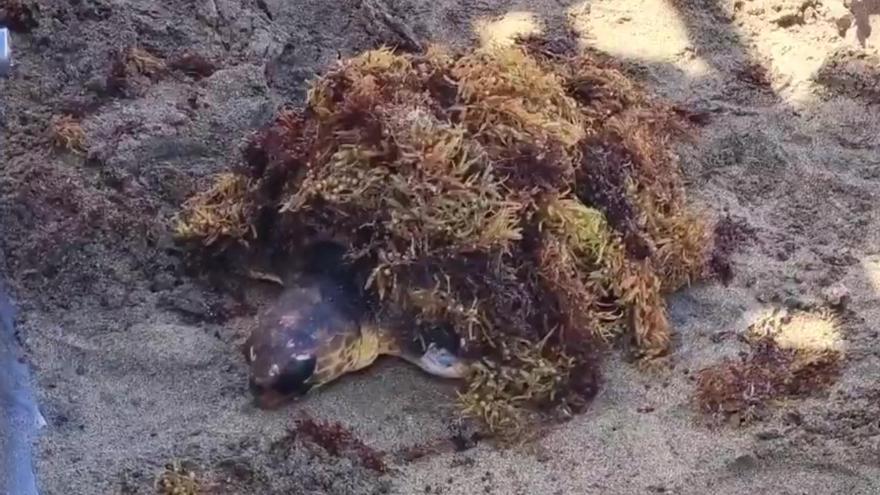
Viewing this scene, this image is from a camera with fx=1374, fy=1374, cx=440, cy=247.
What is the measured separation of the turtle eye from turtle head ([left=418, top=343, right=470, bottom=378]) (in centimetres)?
29

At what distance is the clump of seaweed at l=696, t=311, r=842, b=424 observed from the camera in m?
3.35

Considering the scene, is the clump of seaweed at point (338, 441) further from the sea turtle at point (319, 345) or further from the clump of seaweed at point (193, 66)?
the clump of seaweed at point (193, 66)

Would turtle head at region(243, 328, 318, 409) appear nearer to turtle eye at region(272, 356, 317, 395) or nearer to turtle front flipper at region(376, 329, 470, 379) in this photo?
turtle eye at region(272, 356, 317, 395)

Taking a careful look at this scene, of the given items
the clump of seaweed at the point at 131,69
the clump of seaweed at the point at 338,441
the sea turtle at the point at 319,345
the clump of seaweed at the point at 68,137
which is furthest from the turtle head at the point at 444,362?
the clump of seaweed at the point at 131,69

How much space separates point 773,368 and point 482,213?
2.73ft

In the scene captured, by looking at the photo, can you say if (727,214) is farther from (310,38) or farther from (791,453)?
(310,38)

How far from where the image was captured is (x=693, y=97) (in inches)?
183

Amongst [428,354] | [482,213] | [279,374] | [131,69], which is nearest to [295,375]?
→ [279,374]

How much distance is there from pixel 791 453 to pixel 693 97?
175cm

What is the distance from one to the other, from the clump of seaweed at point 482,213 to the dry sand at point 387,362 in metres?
0.13

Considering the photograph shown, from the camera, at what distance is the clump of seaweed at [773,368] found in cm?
335

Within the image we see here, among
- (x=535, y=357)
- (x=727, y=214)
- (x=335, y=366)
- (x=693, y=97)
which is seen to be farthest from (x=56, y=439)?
(x=693, y=97)

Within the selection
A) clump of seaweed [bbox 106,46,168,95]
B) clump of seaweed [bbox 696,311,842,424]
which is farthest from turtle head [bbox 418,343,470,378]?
clump of seaweed [bbox 106,46,168,95]

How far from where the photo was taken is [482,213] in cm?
338
